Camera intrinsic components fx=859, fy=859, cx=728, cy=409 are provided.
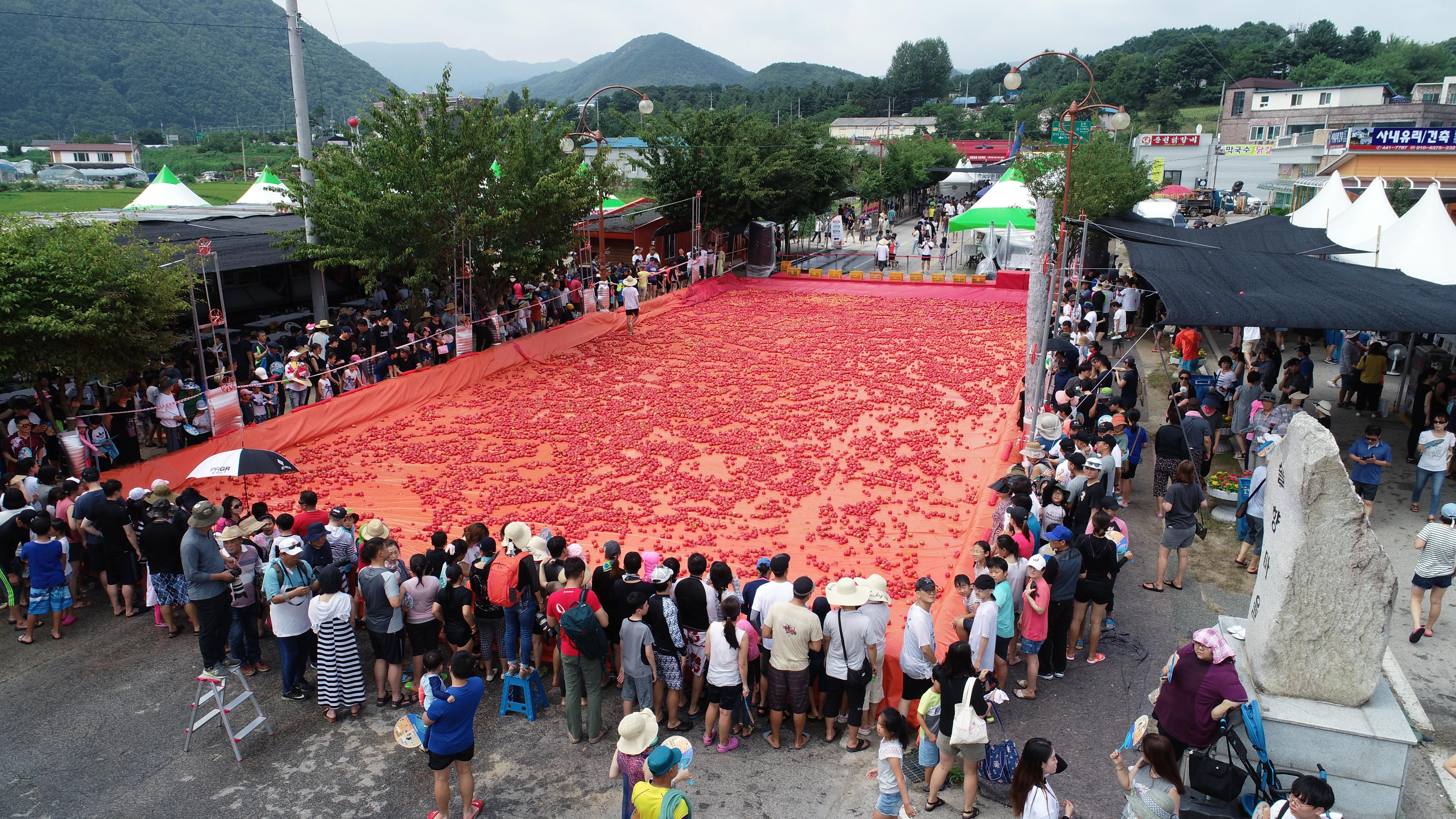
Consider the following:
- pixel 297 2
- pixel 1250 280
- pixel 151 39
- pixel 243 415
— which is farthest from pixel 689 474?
pixel 151 39

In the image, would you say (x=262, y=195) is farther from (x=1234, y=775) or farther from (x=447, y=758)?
(x=1234, y=775)

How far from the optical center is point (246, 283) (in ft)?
65.2

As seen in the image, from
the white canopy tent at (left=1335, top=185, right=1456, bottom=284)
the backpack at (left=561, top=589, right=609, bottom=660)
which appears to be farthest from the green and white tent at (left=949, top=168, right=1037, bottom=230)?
the backpack at (left=561, top=589, right=609, bottom=660)

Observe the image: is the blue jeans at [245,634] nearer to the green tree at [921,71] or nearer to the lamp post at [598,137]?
the lamp post at [598,137]

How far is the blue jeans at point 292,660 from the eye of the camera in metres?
7.45

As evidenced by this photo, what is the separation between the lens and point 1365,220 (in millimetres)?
19344

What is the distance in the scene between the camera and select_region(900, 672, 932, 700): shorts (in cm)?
668

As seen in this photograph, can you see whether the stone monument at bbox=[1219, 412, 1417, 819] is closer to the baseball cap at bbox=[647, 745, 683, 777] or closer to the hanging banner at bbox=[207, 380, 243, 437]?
the baseball cap at bbox=[647, 745, 683, 777]

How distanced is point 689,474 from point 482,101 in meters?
10.2

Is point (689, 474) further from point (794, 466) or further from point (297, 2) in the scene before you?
point (297, 2)

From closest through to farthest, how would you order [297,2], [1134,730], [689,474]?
1. [1134,730]
2. [689,474]
3. [297,2]

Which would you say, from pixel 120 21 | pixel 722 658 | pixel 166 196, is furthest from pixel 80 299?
pixel 120 21

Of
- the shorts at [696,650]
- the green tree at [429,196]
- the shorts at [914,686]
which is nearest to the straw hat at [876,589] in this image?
the shorts at [914,686]

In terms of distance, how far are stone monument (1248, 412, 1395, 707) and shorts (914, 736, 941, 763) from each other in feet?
7.63
